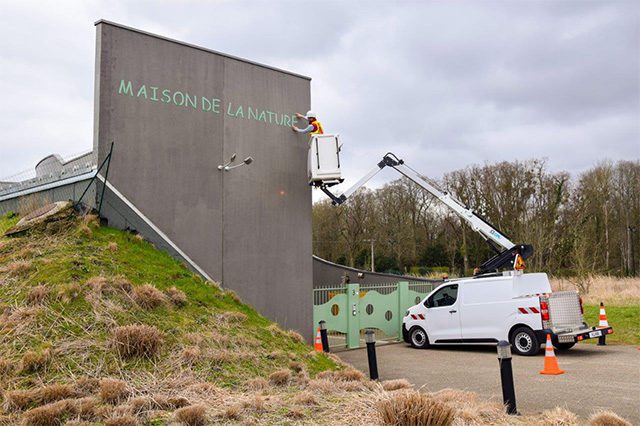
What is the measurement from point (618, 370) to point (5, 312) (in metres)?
10.9

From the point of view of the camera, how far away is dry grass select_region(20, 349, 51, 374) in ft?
21.7

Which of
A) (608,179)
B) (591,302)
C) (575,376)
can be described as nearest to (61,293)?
(575,376)

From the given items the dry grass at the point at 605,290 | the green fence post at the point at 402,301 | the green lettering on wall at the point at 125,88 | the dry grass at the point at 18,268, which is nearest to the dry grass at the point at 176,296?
the dry grass at the point at 18,268

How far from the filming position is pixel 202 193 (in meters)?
12.2

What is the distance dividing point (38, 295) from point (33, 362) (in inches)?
63.2

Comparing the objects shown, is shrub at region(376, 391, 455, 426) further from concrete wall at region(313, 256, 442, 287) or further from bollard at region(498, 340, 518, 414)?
concrete wall at region(313, 256, 442, 287)

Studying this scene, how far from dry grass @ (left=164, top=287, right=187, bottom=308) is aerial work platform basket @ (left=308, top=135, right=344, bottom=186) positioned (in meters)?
5.02

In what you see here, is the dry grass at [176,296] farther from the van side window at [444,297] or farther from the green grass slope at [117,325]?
the van side window at [444,297]

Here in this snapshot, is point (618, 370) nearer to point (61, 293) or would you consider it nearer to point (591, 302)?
point (61, 293)

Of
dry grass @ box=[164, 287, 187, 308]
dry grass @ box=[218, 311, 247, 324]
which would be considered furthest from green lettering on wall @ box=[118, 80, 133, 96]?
dry grass @ box=[218, 311, 247, 324]

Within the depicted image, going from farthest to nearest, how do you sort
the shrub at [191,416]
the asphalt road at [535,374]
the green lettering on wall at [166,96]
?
the green lettering on wall at [166,96] → the asphalt road at [535,374] → the shrub at [191,416]

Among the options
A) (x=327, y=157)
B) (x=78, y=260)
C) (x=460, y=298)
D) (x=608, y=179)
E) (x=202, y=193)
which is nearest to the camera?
(x=78, y=260)

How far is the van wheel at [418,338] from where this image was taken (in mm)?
15227

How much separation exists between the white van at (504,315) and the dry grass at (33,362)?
1029 centimetres
